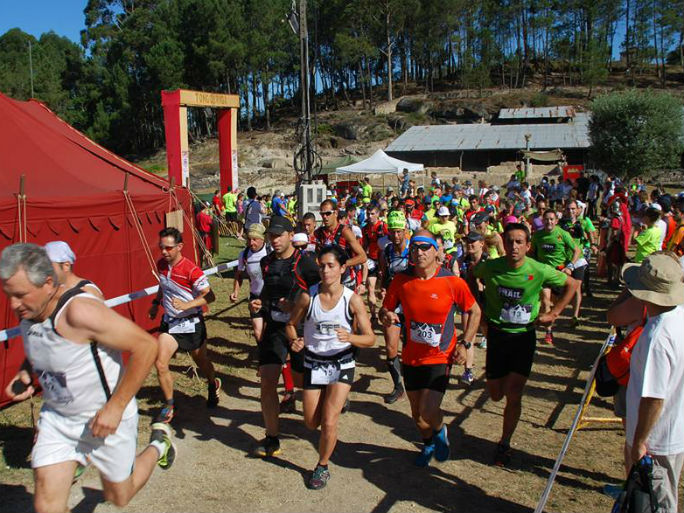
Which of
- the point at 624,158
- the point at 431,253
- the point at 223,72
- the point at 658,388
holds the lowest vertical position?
the point at 658,388

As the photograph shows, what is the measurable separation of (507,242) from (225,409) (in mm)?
3334

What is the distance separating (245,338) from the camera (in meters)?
8.41

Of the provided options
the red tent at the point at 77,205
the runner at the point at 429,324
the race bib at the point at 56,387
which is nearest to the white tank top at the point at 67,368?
the race bib at the point at 56,387

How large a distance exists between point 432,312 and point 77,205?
460 cm

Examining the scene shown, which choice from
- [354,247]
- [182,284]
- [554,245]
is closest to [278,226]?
[182,284]

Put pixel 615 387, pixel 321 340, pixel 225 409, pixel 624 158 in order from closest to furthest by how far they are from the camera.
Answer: pixel 615 387
pixel 321 340
pixel 225 409
pixel 624 158

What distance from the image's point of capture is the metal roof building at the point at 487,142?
140 ft

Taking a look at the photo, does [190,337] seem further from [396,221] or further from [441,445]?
[396,221]

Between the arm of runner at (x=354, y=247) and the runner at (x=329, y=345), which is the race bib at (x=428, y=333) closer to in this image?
the runner at (x=329, y=345)

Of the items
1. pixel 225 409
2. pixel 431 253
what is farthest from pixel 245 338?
pixel 431 253

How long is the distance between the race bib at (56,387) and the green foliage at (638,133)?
3300 centimetres

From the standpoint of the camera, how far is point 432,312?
4270 millimetres

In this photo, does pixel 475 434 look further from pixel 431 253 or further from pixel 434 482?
pixel 431 253

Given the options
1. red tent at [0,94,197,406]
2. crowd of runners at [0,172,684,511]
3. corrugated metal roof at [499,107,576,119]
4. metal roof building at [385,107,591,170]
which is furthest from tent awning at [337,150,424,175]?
corrugated metal roof at [499,107,576,119]
